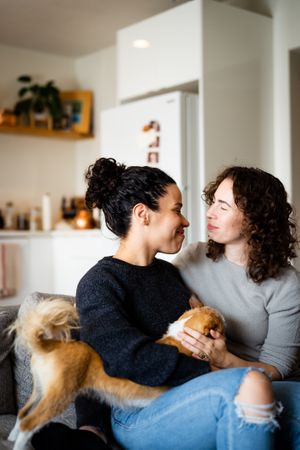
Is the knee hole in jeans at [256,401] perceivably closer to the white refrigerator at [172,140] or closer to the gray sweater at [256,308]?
the gray sweater at [256,308]

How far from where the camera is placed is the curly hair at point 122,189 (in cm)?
176

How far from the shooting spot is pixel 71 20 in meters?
4.82

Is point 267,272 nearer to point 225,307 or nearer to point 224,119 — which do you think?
point 225,307

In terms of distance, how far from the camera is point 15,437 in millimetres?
1541

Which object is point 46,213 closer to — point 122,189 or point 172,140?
point 172,140


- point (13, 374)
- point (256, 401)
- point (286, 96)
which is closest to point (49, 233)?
point (286, 96)

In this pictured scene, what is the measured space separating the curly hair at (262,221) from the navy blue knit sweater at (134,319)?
25 centimetres

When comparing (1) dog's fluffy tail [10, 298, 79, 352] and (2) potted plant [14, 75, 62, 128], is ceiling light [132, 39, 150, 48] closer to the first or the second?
(2) potted plant [14, 75, 62, 128]

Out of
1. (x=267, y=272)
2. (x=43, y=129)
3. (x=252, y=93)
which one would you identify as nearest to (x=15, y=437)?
(x=267, y=272)

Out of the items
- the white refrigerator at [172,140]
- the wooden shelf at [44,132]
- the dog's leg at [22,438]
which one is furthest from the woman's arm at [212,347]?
the wooden shelf at [44,132]

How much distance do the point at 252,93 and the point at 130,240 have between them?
2.63 metres

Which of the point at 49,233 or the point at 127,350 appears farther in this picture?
the point at 49,233

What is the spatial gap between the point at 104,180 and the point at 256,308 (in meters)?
0.61

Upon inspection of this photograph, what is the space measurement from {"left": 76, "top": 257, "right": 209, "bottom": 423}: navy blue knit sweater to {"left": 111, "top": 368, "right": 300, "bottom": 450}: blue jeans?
0.21 feet
